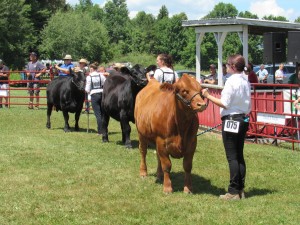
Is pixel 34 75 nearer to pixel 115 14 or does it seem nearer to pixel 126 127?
pixel 126 127

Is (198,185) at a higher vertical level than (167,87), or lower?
lower

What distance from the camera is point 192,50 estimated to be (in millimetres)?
94875

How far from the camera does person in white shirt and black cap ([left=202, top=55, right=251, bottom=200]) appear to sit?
6.92 m

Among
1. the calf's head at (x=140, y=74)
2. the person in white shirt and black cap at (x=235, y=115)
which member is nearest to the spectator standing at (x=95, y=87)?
the calf's head at (x=140, y=74)

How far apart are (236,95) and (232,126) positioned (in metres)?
0.41

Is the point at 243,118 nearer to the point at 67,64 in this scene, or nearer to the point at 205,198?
the point at 205,198

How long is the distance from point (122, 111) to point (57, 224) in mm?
5714

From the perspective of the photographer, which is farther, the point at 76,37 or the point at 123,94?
the point at 76,37

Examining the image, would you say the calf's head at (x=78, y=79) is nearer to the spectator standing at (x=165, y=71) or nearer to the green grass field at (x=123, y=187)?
the green grass field at (x=123, y=187)

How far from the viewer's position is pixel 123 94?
1170 centimetres

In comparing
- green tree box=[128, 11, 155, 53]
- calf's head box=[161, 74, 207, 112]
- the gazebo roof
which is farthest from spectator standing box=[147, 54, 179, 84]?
green tree box=[128, 11, 155, 53]

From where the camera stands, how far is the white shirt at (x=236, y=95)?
6.90m

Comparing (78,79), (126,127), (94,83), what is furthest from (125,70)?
(78,79)

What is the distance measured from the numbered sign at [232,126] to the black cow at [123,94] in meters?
4.36
